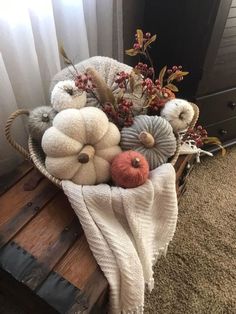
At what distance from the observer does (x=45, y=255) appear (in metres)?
0.65

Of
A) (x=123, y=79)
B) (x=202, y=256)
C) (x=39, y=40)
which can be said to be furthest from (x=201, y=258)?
(x=39, y=40)

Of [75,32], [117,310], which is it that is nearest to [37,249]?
[117,310]

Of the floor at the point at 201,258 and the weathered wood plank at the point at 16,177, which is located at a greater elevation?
the weathered wood plank at the point at 16,177

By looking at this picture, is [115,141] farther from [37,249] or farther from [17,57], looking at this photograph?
[17,57]

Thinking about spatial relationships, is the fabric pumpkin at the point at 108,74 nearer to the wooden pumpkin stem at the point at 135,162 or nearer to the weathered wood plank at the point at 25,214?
the wooden pumpkin stem at the point at 135,162

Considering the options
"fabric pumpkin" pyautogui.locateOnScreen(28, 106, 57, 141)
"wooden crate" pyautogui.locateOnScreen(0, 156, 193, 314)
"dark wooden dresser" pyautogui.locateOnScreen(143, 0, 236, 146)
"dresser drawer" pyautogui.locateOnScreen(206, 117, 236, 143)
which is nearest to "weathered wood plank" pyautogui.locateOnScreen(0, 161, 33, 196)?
"wooden crate" pyautogui.locateOnScreen(0, 156, 193, 314)

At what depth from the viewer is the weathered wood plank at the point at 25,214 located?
27.0 inches

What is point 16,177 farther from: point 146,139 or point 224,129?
Result: point 224,129

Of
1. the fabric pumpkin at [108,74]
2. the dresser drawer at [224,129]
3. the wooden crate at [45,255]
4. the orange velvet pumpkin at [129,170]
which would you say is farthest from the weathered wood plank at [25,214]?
the dresser drawer at [224,129]

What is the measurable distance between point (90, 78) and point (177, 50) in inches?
21.5

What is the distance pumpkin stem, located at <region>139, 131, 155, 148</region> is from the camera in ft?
2.31

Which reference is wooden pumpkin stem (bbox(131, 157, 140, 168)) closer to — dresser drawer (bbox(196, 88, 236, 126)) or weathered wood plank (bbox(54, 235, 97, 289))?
weathered wood plank (bbox(54, 235, 97, 289))

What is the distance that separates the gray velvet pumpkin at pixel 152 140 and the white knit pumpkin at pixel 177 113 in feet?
0.18

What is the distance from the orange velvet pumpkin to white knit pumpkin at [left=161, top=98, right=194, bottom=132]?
0.19 metres
